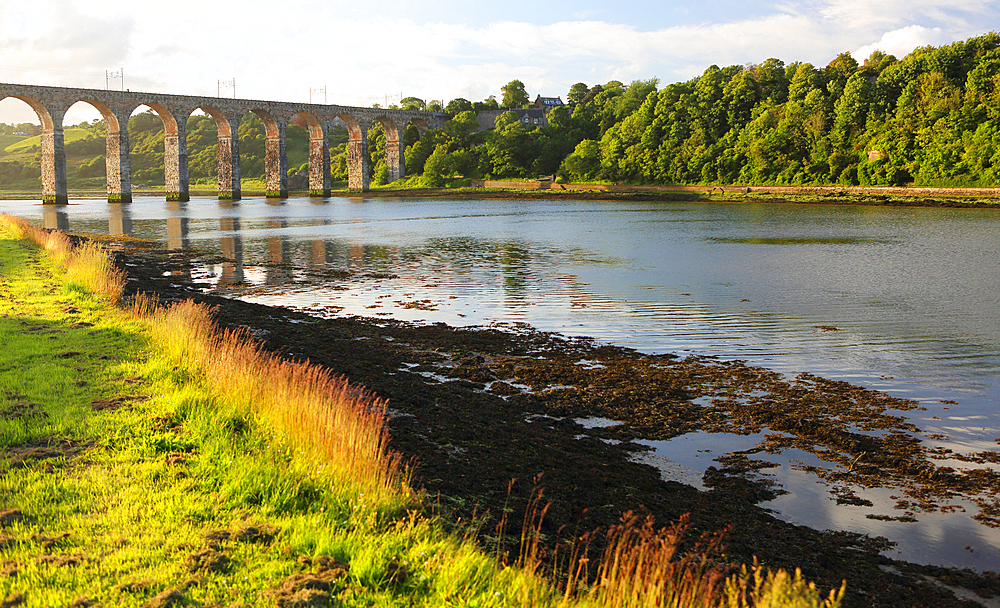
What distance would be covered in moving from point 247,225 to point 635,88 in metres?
83.1

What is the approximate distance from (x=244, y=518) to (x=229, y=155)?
Result: 98908mm

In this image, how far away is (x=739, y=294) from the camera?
19094 mm

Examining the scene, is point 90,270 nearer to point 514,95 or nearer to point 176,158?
point 176,158

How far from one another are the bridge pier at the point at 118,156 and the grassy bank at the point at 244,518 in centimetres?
8468

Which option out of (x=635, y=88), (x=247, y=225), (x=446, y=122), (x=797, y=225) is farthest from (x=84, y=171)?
(x=797, y=225)

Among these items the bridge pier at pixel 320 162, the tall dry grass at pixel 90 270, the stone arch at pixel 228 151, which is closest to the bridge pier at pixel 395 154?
the bridge pier at pixel 320 162

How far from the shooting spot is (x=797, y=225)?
147ft

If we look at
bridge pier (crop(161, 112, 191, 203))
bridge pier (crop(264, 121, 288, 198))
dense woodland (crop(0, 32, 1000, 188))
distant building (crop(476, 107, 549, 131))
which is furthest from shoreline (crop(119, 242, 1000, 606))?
distant building (crop(476, 107, 549, 131))

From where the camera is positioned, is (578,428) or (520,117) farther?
(520,117)

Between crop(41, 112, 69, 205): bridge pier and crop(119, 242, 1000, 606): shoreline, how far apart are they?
7553cm

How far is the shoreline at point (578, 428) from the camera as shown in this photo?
5801 millimetres

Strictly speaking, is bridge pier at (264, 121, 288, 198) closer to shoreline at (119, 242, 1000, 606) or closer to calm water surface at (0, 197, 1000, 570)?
calm water surface at (0, 197, 1000, 570)

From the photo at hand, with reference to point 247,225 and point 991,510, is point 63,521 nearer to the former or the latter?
point 991,510

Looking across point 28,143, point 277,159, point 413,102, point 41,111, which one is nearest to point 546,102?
point 413,102
